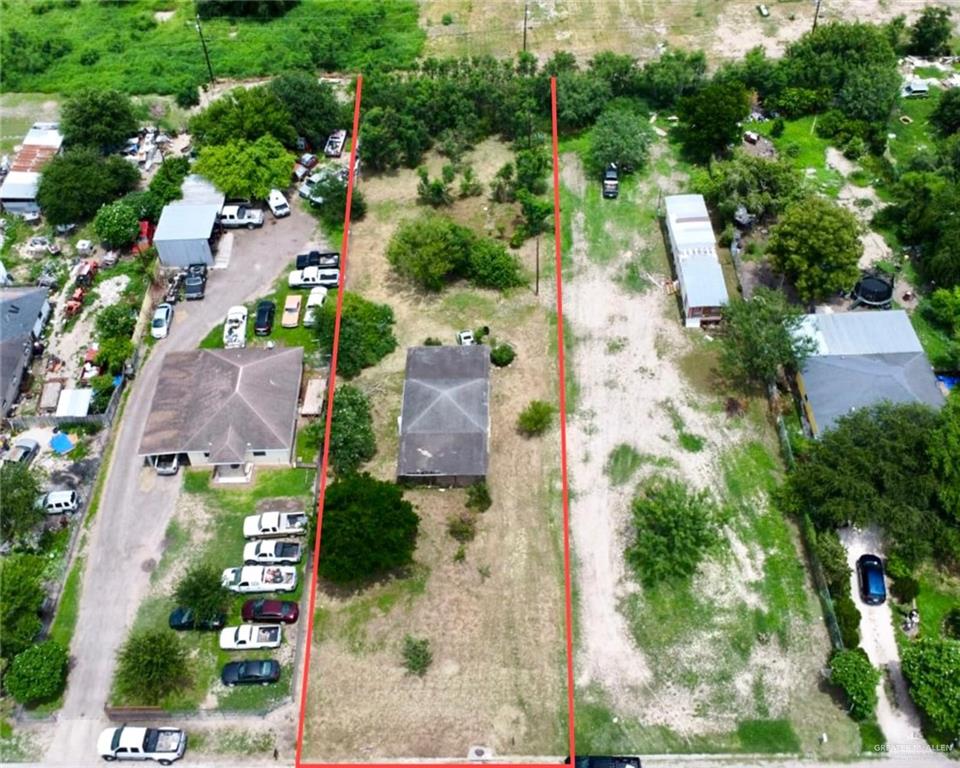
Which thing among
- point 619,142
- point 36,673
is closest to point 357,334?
point 36,673

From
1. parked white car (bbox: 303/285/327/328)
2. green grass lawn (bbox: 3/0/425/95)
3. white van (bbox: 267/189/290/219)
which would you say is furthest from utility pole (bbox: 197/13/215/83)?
parked white car (bbox: 303/285/327/328)

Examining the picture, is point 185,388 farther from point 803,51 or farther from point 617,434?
point 803,51

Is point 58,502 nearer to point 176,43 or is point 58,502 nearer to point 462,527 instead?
point 462,527

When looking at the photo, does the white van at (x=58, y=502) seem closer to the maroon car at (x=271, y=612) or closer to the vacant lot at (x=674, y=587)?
the maroon car at (x=271, y=612)

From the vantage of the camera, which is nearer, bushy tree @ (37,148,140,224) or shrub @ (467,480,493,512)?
shrub @ (467,480,493,512)

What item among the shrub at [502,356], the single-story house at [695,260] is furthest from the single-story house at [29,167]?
the single-story house at [695,260]

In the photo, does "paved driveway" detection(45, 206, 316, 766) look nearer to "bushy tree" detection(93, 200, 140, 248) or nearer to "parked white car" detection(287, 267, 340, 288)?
"parked white car" detection(287, 267, 340, 288)

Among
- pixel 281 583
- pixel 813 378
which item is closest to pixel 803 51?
pixel 813 378
